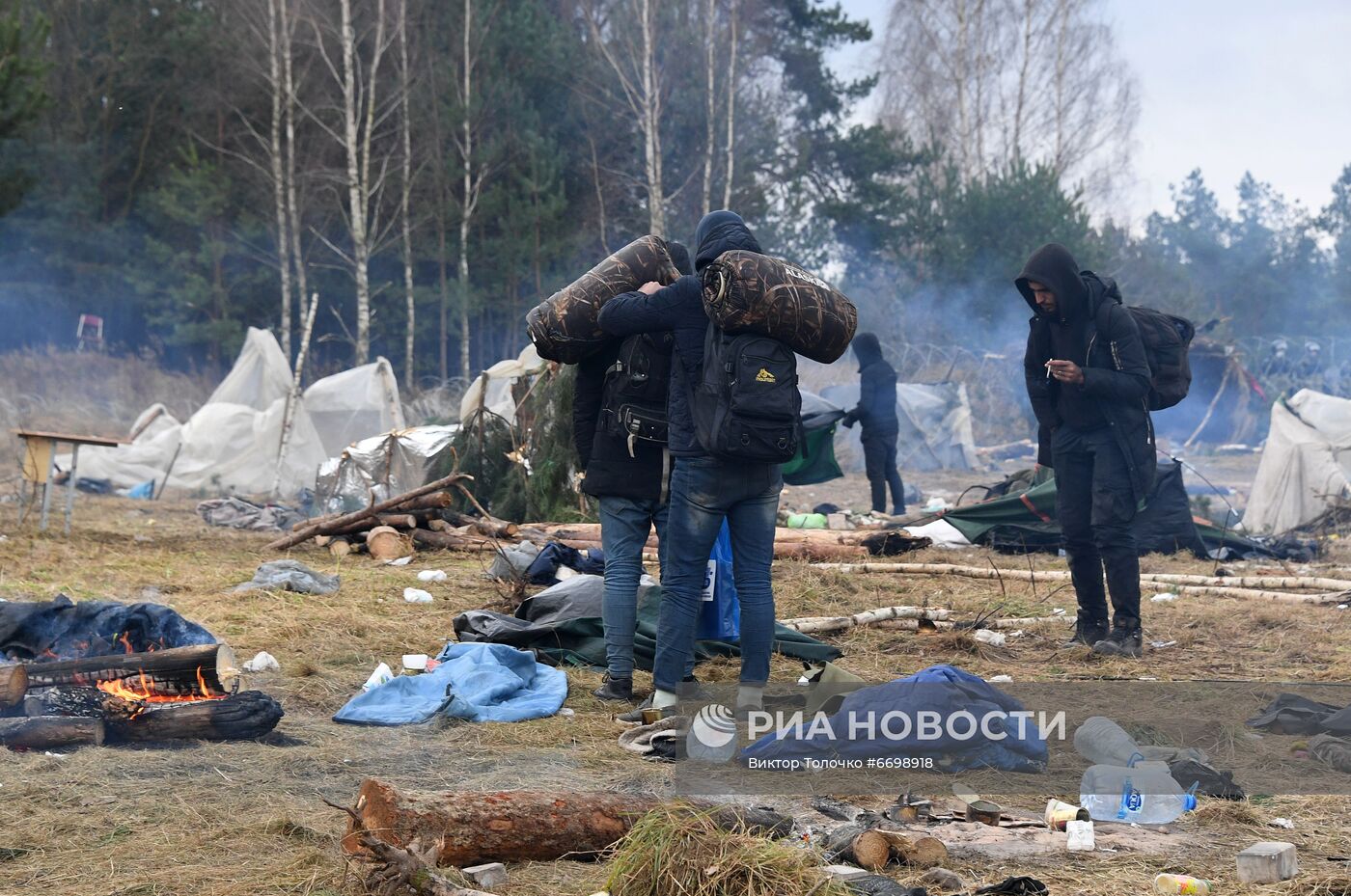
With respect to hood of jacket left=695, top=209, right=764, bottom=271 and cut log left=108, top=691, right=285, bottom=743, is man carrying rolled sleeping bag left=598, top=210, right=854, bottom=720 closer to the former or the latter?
hood of jacket left=695, top=209, right=764, bottom=271

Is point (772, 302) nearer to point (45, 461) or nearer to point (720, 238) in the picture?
point (720, 238)

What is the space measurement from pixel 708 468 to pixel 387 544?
558cm

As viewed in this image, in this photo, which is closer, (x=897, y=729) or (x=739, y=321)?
(x=897, y=729)

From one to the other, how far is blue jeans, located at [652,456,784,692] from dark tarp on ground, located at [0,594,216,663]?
1901 mm

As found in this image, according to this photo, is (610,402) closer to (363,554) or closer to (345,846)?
(345,846)

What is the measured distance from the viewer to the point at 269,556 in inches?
376

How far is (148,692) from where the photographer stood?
4578 mm

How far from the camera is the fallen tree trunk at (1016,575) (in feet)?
25.3

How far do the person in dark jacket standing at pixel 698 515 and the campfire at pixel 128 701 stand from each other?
4.90 ft

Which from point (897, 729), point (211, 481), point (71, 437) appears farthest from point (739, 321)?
point (211, 481)

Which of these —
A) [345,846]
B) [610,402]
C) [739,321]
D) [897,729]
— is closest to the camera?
[345,846]

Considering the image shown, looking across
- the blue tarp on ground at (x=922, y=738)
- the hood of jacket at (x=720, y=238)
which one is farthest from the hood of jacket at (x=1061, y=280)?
the blue tarp on ground at (x=922, y=738)

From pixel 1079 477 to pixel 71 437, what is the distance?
7.69m

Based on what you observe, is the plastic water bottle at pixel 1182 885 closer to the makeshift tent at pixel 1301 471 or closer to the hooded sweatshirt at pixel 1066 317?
the hooded sweatshirt at pixel 1066 317
